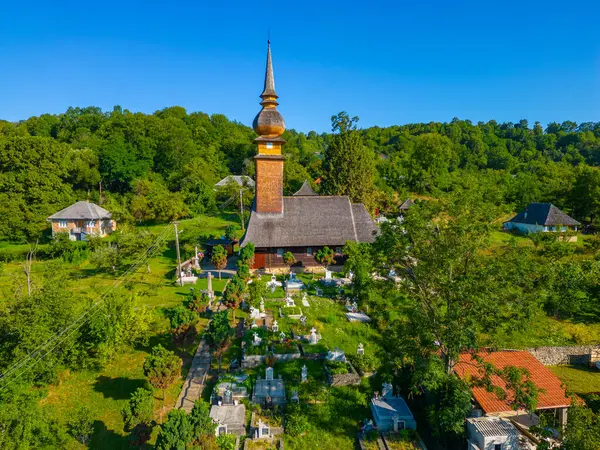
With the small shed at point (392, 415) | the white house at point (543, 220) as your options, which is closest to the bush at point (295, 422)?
the small shed at point (392, 415)

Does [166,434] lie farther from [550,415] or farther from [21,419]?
[550,415]

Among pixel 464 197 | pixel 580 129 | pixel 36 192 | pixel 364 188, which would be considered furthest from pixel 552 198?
pixel 580 129

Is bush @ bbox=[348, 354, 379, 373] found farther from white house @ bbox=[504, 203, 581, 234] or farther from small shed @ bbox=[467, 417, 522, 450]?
white house @ bbox=[504, 203, 581, 234]

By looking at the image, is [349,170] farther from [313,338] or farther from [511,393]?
[511,393]

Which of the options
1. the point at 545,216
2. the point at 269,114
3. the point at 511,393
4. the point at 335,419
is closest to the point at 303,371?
the point at 335,419

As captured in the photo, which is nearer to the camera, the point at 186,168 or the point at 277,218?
the point at 277,218

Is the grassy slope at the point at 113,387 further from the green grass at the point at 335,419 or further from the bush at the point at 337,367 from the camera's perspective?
the bush at the point at 337,367
